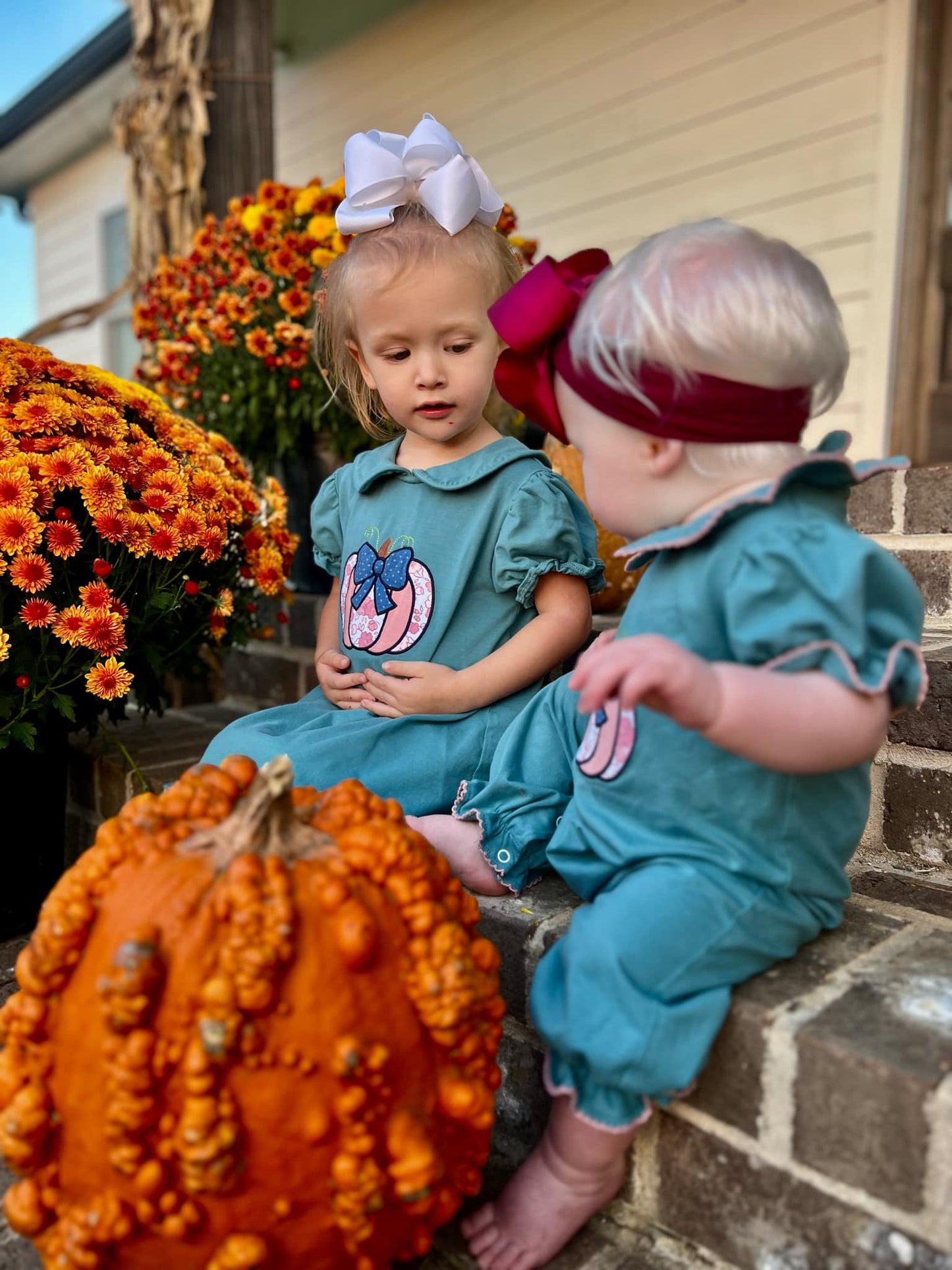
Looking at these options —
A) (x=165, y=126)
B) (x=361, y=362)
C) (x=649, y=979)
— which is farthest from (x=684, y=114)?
(x=649, y=979)

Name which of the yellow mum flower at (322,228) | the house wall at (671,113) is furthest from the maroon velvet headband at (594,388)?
the house wall at (671,113)

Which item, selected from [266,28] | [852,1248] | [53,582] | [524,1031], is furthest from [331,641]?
[266,28]

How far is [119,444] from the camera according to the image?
6.66 ft

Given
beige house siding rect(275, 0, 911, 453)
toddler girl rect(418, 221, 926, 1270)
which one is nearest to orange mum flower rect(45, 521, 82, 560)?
toddler girl rect(418, 221, 926, 1270)

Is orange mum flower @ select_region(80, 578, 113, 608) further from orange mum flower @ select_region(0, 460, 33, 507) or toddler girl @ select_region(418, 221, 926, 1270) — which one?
toddler girl @ select_region(418, 221, 926, 1270)

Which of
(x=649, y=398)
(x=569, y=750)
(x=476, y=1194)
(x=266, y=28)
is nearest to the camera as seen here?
(x=649, y=398)

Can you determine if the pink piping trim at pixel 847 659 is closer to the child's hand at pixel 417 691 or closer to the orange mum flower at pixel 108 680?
the child's hand at pixel 417 691

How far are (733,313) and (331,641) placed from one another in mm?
1202

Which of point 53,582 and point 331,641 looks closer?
point 53,582

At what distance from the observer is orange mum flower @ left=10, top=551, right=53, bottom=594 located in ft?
5.86

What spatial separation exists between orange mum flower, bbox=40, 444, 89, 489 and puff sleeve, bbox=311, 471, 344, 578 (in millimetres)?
457

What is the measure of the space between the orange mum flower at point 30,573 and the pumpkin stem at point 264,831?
853 millimetres

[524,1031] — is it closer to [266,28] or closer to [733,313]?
[733,313]

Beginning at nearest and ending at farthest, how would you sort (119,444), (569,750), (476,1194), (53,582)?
1. (476,1194)
2. (569,750)
3. (53,582)
4. (119,444)
